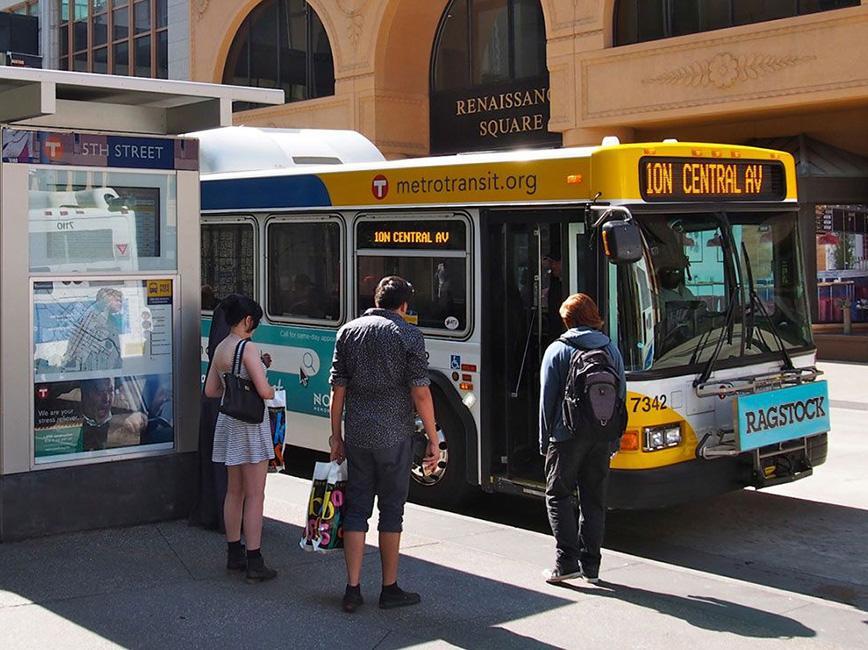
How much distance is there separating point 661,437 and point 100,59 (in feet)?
101

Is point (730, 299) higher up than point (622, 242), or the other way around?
point (622, 242)

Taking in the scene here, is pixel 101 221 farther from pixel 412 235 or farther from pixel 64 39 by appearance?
pixel 64 39

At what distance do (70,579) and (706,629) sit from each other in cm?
338

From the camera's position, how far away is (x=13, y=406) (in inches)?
273

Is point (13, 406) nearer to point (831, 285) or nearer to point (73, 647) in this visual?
point (73, 647)

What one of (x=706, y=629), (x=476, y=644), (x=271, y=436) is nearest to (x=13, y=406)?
(x=271, y=436)

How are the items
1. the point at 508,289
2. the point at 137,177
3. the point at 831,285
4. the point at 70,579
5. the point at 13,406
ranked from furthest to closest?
the point at 831,285 < the point at 508,289 < the point at 137,177 < the point at 13,406 < the point at 70,579

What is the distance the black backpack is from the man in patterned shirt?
969 mm

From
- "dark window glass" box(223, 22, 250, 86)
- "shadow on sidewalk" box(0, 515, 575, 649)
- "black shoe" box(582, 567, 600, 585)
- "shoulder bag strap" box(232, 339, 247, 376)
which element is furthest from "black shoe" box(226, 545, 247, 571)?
"dark window glass" box(223, 22, 250, 86)

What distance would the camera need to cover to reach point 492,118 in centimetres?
2406

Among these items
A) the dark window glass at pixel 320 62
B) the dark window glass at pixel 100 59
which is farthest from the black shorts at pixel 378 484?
the dark window glass at pixel 100 59

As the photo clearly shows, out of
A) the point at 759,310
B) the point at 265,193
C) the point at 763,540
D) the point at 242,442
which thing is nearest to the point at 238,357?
the point at 242,442

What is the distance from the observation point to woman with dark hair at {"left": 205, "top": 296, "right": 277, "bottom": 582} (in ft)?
20.1

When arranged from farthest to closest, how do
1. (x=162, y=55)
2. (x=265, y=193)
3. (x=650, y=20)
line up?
(x=162, y=55), (x=650, y=20), (x=265, y=193)
